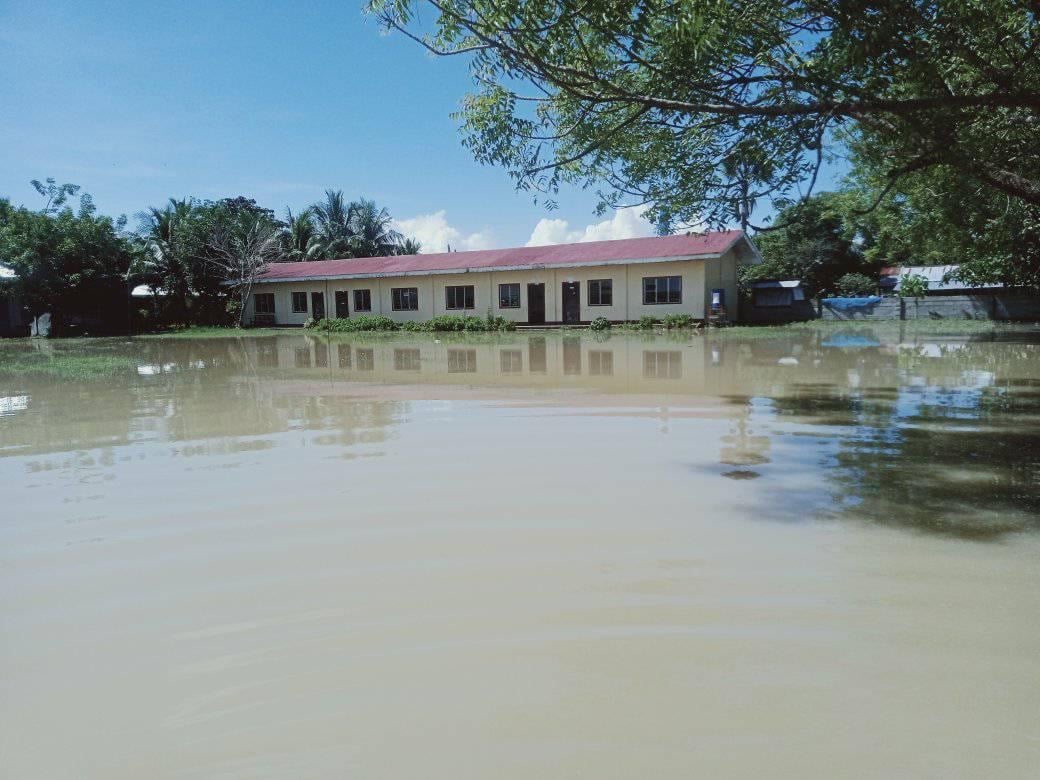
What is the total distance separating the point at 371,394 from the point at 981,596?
8.03m

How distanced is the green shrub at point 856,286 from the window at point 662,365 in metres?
22.8

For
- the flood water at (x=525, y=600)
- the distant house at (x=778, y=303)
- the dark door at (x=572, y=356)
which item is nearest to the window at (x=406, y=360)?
the dark door at (x=572, y=356)

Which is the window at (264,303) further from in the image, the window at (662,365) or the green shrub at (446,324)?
the window at (662,365)

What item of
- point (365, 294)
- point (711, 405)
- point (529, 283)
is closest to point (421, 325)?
point (529, 283)

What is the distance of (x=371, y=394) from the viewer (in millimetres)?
10156

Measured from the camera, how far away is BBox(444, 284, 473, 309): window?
31156 mm

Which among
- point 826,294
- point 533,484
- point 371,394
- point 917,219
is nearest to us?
point 533,484

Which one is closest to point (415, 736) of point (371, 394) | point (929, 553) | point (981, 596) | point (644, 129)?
point (981, 596)

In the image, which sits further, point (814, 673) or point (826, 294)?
point (826, 294)

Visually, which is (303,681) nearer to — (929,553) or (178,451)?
(929,553)

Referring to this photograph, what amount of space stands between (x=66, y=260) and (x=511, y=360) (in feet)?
77.7

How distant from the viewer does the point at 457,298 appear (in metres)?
31.5

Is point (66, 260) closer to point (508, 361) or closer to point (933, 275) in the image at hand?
point (508, 361)

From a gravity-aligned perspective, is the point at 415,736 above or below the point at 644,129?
below
